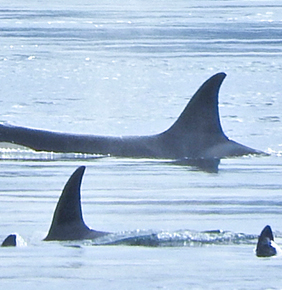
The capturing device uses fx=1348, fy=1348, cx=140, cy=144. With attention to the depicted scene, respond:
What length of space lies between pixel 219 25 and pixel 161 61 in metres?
17.9

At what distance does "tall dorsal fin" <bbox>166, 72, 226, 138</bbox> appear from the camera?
1510 cm

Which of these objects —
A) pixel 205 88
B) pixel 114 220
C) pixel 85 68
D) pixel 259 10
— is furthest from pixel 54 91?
pixel 259 10

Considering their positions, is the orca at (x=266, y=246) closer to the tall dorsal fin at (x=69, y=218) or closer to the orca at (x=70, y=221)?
the orca at (x=70, y=221)

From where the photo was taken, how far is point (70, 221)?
29.2 ft

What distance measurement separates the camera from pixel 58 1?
278 ft

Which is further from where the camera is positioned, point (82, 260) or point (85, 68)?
point (85, 68)

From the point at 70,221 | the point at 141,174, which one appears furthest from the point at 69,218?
the point at 141,174

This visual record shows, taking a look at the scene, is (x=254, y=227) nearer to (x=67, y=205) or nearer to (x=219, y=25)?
(x=67, y=205)

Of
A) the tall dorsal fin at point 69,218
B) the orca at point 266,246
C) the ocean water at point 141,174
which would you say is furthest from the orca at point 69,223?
the orca at point 266,246

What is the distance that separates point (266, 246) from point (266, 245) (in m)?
0.01

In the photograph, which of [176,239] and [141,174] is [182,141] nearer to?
[141,174]

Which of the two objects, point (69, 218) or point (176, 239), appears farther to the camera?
point (69, 218)

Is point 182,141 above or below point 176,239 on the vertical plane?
above

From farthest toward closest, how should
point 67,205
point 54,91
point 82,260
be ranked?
point 54,91
point 67,205
point 82,260
